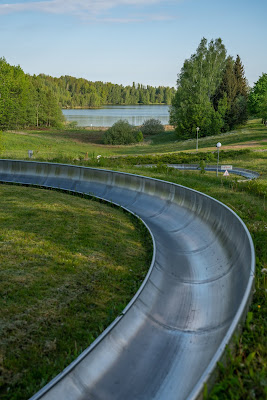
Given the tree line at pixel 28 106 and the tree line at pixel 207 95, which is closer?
the tree line at pixel 207 95

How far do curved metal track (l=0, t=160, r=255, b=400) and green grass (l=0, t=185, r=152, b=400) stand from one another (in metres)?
0.74

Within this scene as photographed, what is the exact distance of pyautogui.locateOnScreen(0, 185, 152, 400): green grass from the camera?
622 centimetres

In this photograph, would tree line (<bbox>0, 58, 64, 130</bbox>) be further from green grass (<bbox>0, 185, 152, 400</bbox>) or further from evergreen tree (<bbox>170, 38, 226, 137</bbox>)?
green grass (<bbox>0, 185, 152, 400</bbox>)

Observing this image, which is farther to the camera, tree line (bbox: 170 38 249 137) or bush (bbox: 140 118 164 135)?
bush (bbox: 140 118 164 135)

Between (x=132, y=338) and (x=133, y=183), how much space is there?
11.9 m

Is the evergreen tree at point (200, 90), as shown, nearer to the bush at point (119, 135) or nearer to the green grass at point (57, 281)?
the bush at point (119, 135)

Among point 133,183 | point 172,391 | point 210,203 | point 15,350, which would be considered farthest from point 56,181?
point 172,391

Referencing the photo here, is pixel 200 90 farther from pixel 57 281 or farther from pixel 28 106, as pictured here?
pixel 57 281

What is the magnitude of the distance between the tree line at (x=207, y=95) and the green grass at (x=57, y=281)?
63.2m

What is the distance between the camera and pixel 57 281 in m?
8.90

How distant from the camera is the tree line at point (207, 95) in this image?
74500 millimetres

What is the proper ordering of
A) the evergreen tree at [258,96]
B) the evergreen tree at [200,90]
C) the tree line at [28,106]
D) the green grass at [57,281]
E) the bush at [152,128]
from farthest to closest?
the bush at [152,128], the tree line at [28,106], the evergreen tree at [258,96], the evergreen tree at [200,90], the green grass at [57,281]

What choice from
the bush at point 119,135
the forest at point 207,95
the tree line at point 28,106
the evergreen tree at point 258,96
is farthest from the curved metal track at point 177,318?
the evergreen tree at point 258,96

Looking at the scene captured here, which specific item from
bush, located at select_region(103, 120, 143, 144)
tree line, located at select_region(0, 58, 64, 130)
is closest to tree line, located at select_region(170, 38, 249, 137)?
bush, located at select_region(103, 120, 143, 144)
